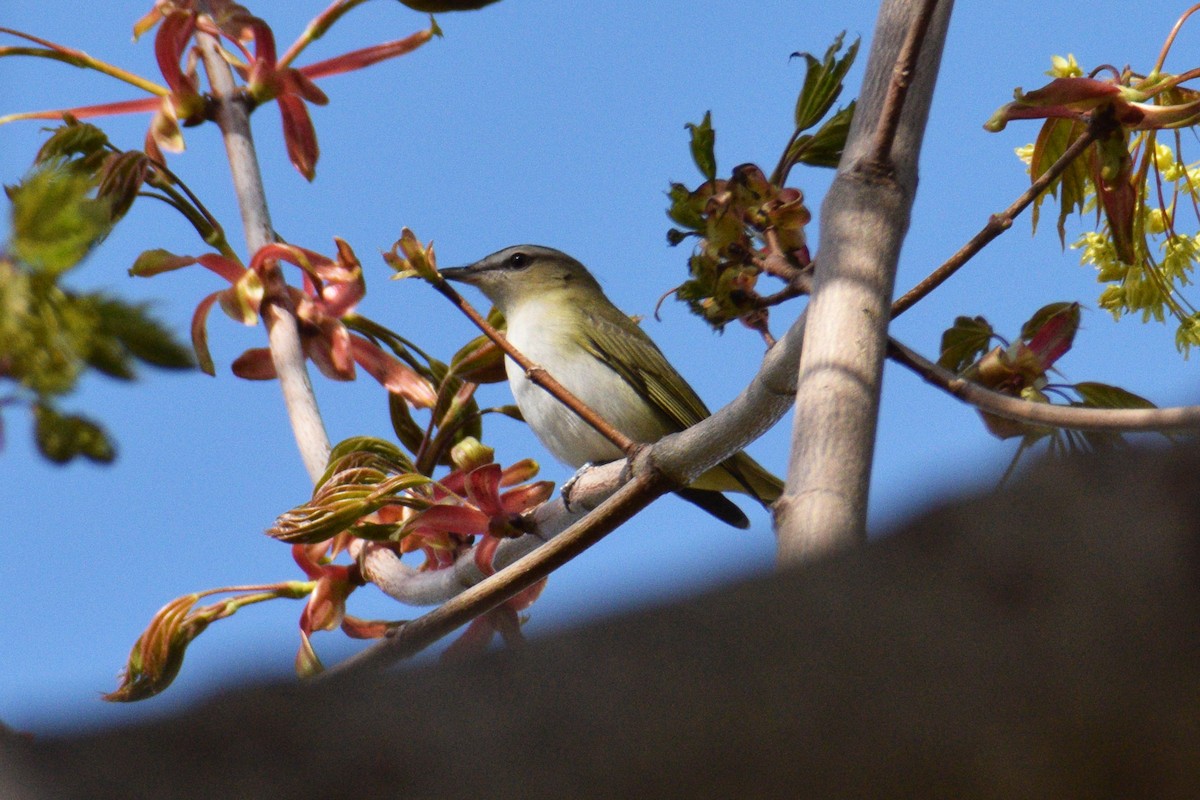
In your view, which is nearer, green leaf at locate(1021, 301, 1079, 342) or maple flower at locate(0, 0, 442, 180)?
green leaf at locate(1021, 301, 1079, 342)

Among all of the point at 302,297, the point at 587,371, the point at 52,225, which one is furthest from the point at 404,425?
the point at 52,225

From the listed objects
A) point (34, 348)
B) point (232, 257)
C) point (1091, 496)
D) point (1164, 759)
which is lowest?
point (1164, 759)

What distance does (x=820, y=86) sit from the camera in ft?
8.36

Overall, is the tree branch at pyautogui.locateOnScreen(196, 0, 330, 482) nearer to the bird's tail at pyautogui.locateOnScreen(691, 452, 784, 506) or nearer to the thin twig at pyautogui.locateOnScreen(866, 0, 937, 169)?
the thin twig at pyautogui.locateOnScreen(866, 0, 937, 169)

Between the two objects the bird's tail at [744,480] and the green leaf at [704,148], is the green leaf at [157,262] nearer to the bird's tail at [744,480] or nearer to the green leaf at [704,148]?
the green leaf at [704,148]

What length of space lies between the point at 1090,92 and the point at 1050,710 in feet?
5.73

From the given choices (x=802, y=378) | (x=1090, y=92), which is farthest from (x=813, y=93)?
(x=802, y=378)

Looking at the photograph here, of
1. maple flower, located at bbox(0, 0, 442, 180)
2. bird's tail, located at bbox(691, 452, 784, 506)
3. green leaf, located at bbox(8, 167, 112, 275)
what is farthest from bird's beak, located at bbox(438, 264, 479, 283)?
green leaf, located at bbox(8, 167, 112, 275)

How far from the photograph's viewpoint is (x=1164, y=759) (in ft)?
2.28

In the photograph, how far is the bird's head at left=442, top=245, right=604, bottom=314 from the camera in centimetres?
618

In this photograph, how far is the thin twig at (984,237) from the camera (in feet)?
6.73

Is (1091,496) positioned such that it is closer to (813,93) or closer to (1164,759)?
(1164,759)

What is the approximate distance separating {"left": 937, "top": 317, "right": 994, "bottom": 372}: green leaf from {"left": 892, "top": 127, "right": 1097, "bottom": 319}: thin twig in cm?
43

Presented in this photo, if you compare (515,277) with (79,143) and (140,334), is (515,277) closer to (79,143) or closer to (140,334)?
(79,143)
